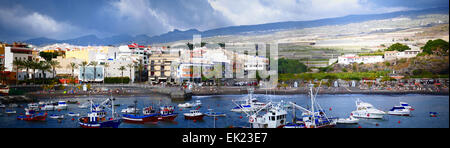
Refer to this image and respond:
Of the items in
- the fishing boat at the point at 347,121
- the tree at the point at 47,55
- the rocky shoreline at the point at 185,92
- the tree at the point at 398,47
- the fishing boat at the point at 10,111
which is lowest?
the fishing boat at the point at 347,121

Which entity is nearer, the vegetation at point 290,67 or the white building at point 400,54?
the white building at point 400,54

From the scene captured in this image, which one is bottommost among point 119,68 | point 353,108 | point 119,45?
point 353,108

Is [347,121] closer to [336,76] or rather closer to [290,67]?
[336,76]

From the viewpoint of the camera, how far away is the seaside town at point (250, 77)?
10547 millimetres

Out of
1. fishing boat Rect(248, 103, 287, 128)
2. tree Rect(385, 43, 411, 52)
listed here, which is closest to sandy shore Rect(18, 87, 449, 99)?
tree Rect(385, 43, 411, 52)

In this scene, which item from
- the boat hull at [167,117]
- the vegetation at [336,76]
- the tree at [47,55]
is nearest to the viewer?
the boat hull at [167,117]

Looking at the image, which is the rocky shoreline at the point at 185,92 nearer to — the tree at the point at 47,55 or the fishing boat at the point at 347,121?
the fishing boat at the point at 347,121

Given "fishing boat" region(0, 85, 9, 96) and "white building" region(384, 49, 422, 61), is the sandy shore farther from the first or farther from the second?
"white building" region(384, 49, 422, 61)

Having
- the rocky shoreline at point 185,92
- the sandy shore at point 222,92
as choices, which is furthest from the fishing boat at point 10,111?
the sandy shore at point 222,92

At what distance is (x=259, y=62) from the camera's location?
23.4 meters

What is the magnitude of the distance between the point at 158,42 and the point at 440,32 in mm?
19832

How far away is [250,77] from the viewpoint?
72.0 ft
